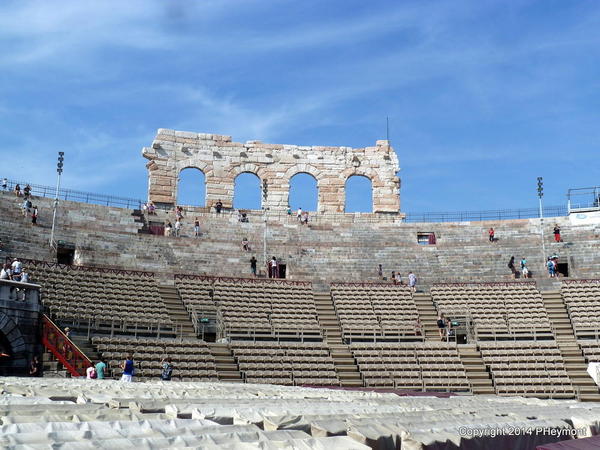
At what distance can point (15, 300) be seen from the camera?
2548 centimetres

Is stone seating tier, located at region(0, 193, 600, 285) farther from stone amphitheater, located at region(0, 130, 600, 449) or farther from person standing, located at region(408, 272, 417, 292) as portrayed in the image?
person standing, located at region(408, 272, 417, 292)

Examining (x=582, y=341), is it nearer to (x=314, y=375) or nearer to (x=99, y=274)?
(x=314, y=375)

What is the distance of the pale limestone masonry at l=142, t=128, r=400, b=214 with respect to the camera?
147ft

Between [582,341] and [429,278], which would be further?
[429,278]

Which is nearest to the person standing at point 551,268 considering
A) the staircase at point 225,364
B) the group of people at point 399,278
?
the group of people at point 399,278

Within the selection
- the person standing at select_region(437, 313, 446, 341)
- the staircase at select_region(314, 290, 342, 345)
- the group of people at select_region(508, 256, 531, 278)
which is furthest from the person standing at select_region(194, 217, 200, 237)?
the group of people at select_region(508, 256, 531, 278)

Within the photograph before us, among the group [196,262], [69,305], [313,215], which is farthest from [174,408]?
[313,215]

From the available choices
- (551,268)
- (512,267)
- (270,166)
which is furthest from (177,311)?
(551,268)

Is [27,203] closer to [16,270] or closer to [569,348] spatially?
[16,270]

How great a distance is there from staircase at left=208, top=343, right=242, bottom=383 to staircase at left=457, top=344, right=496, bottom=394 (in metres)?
9.78

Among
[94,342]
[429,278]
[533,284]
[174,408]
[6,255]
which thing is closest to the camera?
[174,408]

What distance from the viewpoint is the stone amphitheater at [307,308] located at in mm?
16203

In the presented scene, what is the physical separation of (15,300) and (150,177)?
19739 mm

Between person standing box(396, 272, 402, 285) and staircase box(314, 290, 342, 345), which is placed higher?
person standing box(396, 272, 402, 285)
